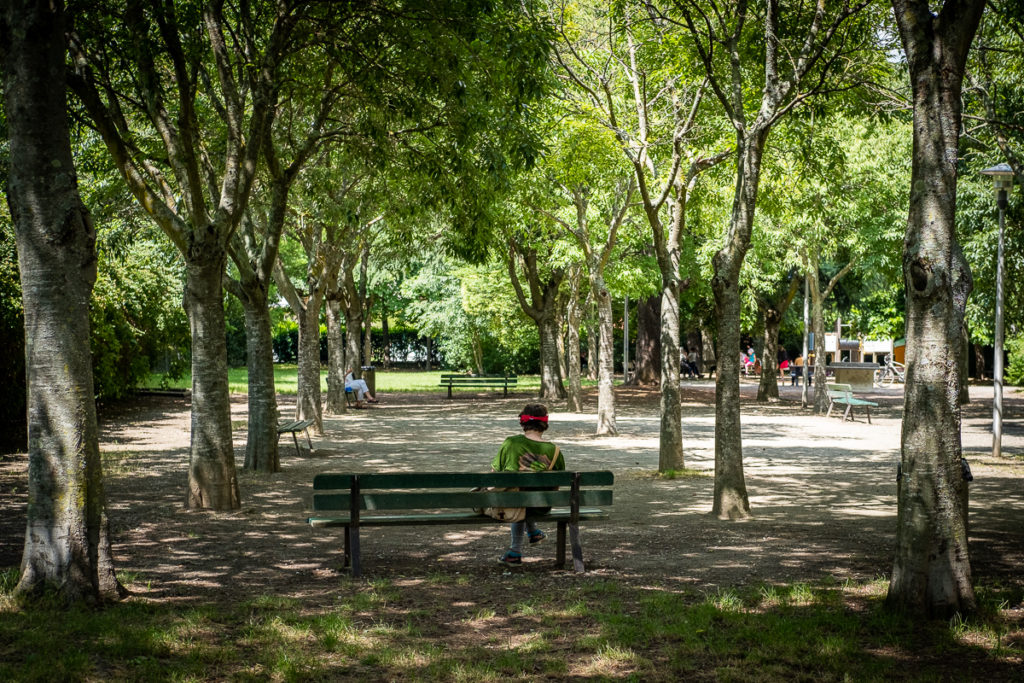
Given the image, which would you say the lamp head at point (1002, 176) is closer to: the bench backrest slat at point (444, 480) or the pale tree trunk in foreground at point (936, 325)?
the pale tree trunk in foreground at point (936, 325)

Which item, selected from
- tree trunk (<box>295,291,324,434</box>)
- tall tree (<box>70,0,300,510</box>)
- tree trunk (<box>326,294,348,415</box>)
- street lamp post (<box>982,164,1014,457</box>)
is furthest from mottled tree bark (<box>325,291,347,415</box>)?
street lamp post (<box>982,164,1014,457</box>)

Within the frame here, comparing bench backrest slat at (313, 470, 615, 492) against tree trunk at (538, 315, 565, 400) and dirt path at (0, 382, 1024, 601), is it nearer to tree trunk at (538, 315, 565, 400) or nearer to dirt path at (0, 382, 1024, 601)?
dirt path at (0, 382, 1024, 601)

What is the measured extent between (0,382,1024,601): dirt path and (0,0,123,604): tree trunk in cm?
79

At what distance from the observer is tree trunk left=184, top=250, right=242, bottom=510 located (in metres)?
10.6

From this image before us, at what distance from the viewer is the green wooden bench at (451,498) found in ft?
24.4

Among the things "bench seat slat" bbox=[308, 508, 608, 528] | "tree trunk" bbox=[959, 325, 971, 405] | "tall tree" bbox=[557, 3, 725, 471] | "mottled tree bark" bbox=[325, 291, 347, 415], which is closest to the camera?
"bench seat slat" bbox=[308, 508, 608, 528]

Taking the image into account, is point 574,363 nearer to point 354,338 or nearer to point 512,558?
point 354,338

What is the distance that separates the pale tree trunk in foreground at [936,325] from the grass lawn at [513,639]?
1.01 ft

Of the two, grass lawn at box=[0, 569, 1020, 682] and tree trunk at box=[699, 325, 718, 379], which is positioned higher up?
tree trunk at box=[699, 325, 718, 379]

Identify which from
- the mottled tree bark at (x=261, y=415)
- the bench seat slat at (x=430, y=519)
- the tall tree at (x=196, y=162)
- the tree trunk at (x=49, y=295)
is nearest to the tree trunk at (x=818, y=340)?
the mottled tree bark at (x=261, y=415)

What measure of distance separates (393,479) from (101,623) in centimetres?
238

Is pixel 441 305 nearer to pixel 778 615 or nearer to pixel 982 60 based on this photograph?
pixel 982 60

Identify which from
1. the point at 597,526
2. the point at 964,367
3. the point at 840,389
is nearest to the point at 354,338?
the point at 840,389

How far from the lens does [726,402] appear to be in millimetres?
10375
